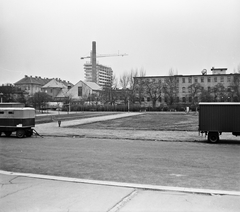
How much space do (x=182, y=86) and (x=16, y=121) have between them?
264 feet

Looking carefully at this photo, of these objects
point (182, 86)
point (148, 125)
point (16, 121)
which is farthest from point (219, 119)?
point (182, 86)

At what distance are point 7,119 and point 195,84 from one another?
2954 inches

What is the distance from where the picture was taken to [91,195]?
6.43m

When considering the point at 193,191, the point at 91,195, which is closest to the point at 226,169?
the point at 193,191

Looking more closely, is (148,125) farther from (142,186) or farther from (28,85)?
(28,85)

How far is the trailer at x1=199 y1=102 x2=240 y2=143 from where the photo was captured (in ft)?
60.6

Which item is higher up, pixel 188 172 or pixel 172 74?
pixel 172 74

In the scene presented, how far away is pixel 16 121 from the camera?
864 inches

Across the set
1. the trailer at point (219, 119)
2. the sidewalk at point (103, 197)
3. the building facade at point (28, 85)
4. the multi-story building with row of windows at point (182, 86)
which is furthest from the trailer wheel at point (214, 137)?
the multi-story building with row of windows at point (182, 86)

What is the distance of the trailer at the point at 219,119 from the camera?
18.5 metres

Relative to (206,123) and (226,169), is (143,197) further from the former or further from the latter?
(206,123)

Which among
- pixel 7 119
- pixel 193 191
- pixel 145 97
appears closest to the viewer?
A: pixel 193 191

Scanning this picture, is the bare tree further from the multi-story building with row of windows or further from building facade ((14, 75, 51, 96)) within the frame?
building facade ((14, 75, 51, 96))

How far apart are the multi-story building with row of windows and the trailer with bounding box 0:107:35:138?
7095 centimetres
